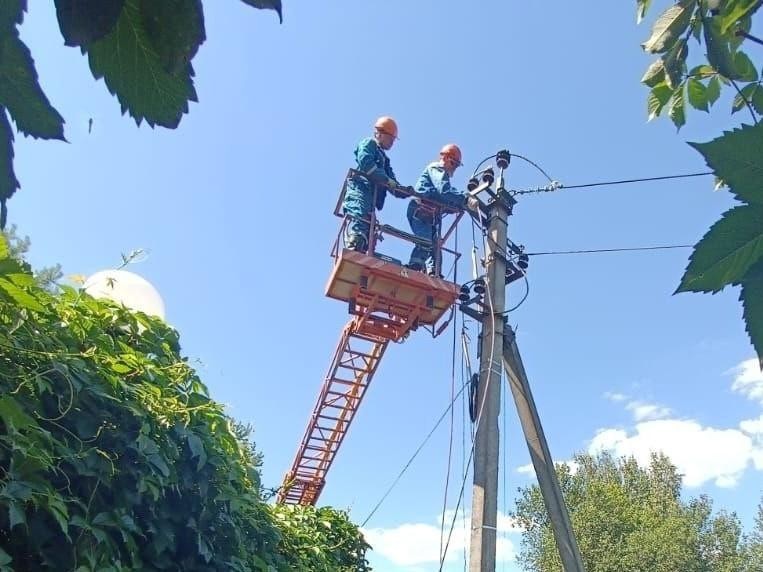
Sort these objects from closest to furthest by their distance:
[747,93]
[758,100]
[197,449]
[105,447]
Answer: [758,100]
[747,93]
[105,447]
[197,449]

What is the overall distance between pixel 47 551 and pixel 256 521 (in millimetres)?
1654

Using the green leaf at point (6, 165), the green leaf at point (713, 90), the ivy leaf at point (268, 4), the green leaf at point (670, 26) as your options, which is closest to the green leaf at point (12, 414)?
the green leaf at point (6, 165)

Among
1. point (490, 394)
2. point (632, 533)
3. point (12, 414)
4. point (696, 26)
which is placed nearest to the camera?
point (696, 26)

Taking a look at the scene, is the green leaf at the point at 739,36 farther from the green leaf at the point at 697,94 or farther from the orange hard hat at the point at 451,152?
the orange hard hat at the point at 451,152

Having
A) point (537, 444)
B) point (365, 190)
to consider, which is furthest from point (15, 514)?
point (365, 190)

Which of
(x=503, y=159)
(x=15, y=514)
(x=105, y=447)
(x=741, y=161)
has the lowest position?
(x=15, y=514)

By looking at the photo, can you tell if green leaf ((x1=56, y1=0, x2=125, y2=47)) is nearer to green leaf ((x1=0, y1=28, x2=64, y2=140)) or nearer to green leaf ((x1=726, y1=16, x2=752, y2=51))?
green leaf ((x1=0, y1=28, x2=64, y2=140))

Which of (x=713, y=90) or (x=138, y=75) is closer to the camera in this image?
(x=138, y=75)

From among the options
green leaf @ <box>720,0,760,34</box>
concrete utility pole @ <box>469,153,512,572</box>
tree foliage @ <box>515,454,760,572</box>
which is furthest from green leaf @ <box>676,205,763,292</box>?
tree foliage @ <box>515,454,760,572</box>

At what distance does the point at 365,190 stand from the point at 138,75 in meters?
7.07

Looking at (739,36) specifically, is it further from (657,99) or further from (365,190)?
(365,190)

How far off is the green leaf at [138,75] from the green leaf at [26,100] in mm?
85

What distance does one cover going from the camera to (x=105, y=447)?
224cm

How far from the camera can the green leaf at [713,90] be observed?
4.80 feet
